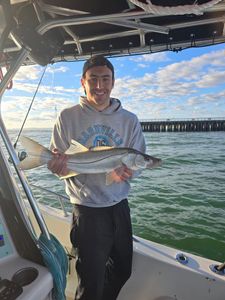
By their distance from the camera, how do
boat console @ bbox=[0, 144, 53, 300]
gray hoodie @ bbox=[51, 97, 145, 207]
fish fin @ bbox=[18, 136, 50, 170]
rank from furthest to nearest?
gray hoodie @ bbox=[51, 97, 145, 207] < fish fin @ bbox=[18, 136, 50, 170] < boat console @ bbox=[0, 144, 53, 300]

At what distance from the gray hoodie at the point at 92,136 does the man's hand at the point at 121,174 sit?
0.46ft

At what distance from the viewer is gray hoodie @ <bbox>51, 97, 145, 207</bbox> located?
275 centimetres

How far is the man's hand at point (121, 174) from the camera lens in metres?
2.67

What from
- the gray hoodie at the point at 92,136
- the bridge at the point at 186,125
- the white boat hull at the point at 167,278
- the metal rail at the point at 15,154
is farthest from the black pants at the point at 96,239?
the bridge at the point at 186,125

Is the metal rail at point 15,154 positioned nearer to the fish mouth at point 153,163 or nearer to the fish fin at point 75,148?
the fish fin at point 75,148

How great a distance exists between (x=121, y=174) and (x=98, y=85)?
33.3 inches

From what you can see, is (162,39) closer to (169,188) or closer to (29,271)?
(29,271)

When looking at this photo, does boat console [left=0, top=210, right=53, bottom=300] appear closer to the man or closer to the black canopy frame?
the man

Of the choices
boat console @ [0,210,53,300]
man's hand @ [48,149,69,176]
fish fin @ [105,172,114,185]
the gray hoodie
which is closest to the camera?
boat console @ [0,210,53,300]

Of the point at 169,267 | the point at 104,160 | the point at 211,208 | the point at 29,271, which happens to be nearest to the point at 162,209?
the point at 211,208

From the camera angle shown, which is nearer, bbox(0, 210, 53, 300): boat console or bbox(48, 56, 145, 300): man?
bbox(0, 210, 53, 300): boat console

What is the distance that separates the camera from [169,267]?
10.0 ft

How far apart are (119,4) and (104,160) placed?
1.32 meters

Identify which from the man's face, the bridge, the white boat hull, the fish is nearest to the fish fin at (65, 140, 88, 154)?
the fish
